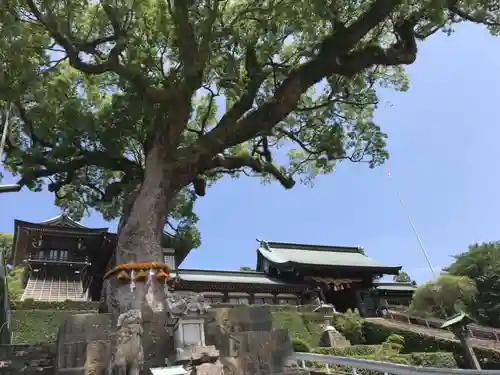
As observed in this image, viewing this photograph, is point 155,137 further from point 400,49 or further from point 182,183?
point 400,49

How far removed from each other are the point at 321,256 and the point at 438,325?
1121cm

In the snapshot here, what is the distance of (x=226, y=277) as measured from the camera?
979 inches

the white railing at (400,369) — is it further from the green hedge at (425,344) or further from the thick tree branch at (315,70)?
the green hedge at (425,344)

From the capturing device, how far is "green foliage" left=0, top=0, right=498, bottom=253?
29.6 feet

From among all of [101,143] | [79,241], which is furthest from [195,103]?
[79,241]

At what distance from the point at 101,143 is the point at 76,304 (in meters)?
11.4

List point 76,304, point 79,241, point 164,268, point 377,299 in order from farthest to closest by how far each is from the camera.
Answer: point 377,299
point 79,241
point 76,304
point 164,268

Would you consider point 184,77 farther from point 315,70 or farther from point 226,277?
point 226,277

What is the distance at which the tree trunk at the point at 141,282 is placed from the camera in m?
6.07

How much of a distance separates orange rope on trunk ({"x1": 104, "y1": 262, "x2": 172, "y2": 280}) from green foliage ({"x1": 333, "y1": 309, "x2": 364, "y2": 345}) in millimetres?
14221

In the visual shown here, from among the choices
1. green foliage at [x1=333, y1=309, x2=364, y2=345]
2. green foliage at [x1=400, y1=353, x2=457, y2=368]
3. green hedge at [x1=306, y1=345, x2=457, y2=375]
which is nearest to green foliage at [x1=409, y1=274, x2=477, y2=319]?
green foliage at [x1=333, y1=309, x2=364, y2=345]

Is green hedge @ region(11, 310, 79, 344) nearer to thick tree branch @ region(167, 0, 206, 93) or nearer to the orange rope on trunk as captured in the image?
the orange rope on trunk

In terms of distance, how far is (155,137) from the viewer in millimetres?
10000

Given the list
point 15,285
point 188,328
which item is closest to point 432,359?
point 188,328
